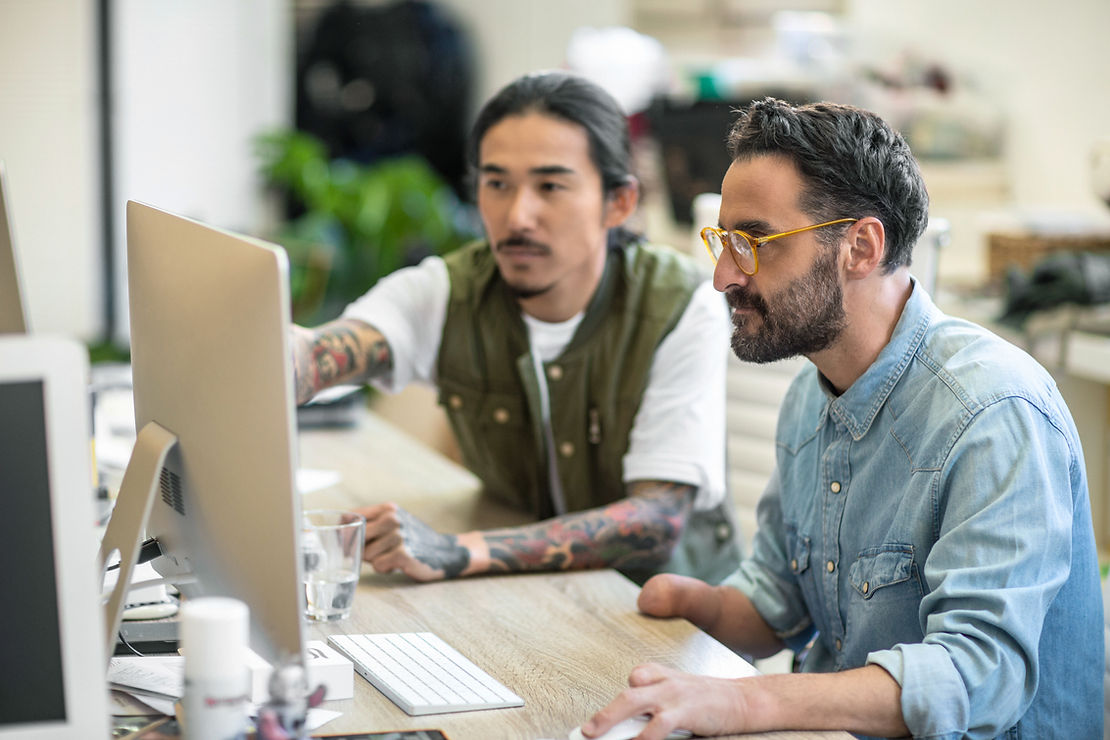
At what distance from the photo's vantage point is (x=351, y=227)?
4.99 metres

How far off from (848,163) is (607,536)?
0.67 m

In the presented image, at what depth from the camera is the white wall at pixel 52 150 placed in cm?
462

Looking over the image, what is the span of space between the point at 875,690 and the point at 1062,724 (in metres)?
0.29

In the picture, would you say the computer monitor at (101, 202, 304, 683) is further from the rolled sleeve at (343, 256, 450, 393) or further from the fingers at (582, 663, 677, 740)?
the rolled sleeve at (343, 256, 450, 393)

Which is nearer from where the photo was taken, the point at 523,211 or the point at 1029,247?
the point at 523,211

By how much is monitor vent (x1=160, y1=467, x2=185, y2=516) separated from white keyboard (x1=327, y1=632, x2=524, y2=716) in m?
0.27

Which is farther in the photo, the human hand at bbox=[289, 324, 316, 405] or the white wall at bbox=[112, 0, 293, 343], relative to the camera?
the white wall at bbox=[112, 0, 293, 343]

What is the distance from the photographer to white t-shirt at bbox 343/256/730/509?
1.87 m

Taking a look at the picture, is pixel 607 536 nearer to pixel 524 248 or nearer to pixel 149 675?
pixel 524 248

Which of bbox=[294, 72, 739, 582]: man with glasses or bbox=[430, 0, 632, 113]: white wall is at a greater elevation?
bbox=[430, 0, 632, 113]: white wall

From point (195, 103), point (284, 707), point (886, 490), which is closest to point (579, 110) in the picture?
point (886, 490)

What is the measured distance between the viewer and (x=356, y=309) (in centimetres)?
206

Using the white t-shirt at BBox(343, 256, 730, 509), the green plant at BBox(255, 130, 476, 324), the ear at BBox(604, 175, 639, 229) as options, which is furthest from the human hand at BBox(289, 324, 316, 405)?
the green plant at BBox(255, 130, 476, 324)

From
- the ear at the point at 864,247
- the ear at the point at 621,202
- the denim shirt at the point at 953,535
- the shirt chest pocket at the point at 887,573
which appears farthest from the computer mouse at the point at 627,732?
the ear at the point at 621,202
